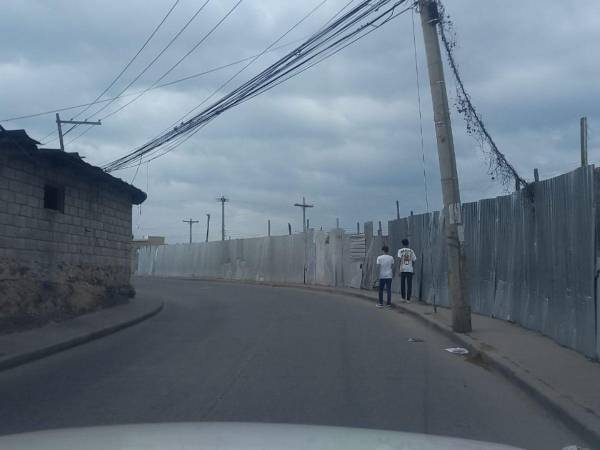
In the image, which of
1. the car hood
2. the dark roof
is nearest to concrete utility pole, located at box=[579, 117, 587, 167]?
the car hood

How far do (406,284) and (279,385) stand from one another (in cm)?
1290

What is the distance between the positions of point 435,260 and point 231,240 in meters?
24.1

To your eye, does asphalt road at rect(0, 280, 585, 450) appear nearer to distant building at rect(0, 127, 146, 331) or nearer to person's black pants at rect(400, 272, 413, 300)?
distant building at rect(0, 127, 146, 331)

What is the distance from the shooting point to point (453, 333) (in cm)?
1401

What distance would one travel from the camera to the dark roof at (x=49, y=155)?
14.1 meters

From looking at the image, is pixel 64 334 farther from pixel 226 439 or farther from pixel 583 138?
pixel 226 439

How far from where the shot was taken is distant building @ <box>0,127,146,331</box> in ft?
49.3

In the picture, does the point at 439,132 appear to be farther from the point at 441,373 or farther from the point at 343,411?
the point at 343,411

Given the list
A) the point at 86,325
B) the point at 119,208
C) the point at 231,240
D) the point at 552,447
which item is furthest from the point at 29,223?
the point at 231,240

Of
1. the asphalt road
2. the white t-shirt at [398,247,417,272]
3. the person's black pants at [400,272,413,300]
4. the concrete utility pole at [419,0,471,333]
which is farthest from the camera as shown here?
the person's black pants at [400,272,413,300]

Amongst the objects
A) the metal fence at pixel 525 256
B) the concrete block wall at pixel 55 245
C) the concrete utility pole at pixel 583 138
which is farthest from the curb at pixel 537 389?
the concrete block wall at pixel 55 245

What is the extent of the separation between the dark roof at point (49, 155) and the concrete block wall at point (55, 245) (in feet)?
0.60

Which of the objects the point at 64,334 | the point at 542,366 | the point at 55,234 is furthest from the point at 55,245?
the point at 542,366

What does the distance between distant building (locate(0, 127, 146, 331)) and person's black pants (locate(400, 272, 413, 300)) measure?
7.81 m
